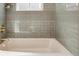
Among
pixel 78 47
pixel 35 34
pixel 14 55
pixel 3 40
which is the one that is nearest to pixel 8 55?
pixel 14 55

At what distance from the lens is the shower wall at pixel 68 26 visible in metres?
1.06

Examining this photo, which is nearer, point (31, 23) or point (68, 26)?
point (68, 26)

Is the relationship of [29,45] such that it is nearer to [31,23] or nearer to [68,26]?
[31,23]

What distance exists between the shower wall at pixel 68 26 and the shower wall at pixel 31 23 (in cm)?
6

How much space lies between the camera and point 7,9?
1.19 metres

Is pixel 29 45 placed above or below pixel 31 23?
below

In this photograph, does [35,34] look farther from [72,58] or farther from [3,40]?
[72,58]

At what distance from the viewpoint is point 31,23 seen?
128 centimetres

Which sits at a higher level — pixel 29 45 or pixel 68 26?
pixel 68 26

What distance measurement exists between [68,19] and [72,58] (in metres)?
0.32

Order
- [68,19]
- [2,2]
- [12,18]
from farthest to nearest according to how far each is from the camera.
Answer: [12,18]
[68,19]
[2,2]

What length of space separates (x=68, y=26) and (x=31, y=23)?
0.35 m

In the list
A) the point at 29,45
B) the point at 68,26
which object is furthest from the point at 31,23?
the point at 68,26

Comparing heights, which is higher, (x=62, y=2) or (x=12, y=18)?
(x=62, y=2)
